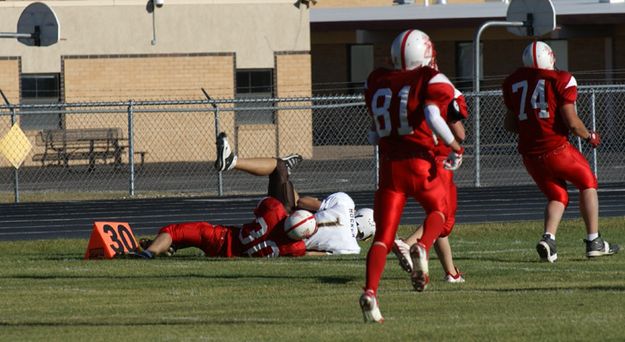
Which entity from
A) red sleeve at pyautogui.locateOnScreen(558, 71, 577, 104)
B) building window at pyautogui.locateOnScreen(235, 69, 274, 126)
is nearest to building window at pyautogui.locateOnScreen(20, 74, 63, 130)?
building window at pyautogui.locateOnScreen(235, 69, 274, 126)

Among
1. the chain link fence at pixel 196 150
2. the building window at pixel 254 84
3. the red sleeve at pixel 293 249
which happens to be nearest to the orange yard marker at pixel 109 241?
the red sleeve at pixel 293 249

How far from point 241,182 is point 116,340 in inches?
790

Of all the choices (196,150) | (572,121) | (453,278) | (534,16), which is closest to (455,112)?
(453,278)

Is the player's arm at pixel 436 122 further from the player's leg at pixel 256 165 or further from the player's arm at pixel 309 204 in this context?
the player's arm at pixel 309 204

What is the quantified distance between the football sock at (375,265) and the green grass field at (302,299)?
0.89ft

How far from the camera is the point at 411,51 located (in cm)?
1021

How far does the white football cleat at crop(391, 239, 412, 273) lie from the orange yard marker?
14.4 ft

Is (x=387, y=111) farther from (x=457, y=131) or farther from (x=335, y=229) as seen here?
(x=335, y=229)

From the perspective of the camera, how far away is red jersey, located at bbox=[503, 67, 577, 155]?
13.5m

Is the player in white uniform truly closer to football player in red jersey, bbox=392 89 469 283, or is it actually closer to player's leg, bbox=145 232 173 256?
player's leg, bbox=145 232 173 256

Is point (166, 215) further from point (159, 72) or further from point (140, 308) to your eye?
point (159, 72)

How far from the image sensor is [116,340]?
9.18 metres

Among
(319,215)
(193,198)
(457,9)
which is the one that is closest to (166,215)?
(193,198)

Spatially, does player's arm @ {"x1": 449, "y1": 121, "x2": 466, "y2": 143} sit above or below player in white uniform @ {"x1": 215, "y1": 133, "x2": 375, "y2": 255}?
above
